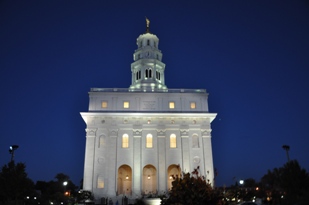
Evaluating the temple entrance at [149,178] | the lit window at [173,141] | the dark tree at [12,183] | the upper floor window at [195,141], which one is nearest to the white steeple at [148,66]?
the lit window at [173,141]

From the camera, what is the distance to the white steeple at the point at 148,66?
50.8 m

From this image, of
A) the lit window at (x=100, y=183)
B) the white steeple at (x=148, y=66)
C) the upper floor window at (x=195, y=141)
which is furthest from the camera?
the white steeple at (x=148, y=66)

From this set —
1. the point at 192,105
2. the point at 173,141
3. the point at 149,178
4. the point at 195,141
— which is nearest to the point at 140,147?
the point at 173,141

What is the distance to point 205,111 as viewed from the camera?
4591 centimetres

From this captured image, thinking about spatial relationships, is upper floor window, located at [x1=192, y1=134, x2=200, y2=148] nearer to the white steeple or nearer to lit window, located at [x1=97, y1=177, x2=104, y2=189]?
the white steeple

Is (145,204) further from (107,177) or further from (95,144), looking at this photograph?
(95,144)

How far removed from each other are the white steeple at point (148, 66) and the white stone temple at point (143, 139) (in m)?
3.99

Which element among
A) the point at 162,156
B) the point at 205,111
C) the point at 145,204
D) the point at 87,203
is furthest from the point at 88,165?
the point at 205,111

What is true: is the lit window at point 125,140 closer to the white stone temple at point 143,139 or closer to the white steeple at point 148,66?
the white stone temple at point 143,139

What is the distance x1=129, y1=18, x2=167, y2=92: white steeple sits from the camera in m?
50.8

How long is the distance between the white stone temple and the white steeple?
3.99m

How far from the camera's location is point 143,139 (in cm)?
4366

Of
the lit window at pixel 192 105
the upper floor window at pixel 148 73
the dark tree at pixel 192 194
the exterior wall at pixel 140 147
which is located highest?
the upper floor window at pixel 148 73

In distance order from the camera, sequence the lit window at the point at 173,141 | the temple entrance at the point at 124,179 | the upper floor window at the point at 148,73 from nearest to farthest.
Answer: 1. the lit window at the point at 173,141
2. the temple entrance at the point at 124,179
3. the upper floor window at the point at 148,73
